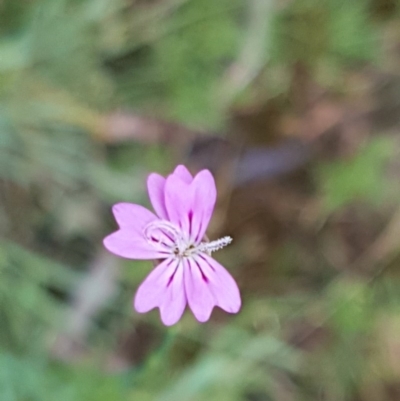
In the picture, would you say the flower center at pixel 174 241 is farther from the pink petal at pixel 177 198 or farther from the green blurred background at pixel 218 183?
the green blurred background at pixel 218 183

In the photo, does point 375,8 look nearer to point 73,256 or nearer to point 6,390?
point 73,256

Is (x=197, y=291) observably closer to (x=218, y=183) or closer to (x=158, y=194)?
(x=158, y=194)

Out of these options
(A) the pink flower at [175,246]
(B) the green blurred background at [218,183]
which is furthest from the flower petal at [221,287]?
(B) the green blurred background at [218,183]

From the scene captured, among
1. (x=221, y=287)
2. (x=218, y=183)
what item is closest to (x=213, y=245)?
(x=221, y=287)

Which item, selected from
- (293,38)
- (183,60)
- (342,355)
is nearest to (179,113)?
(183,60)

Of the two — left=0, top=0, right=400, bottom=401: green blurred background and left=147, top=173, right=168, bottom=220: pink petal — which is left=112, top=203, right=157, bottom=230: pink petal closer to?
left=147, top=173, right=168, bottom=220: pink petal

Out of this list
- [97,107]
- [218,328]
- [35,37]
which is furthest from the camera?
[218,328]
